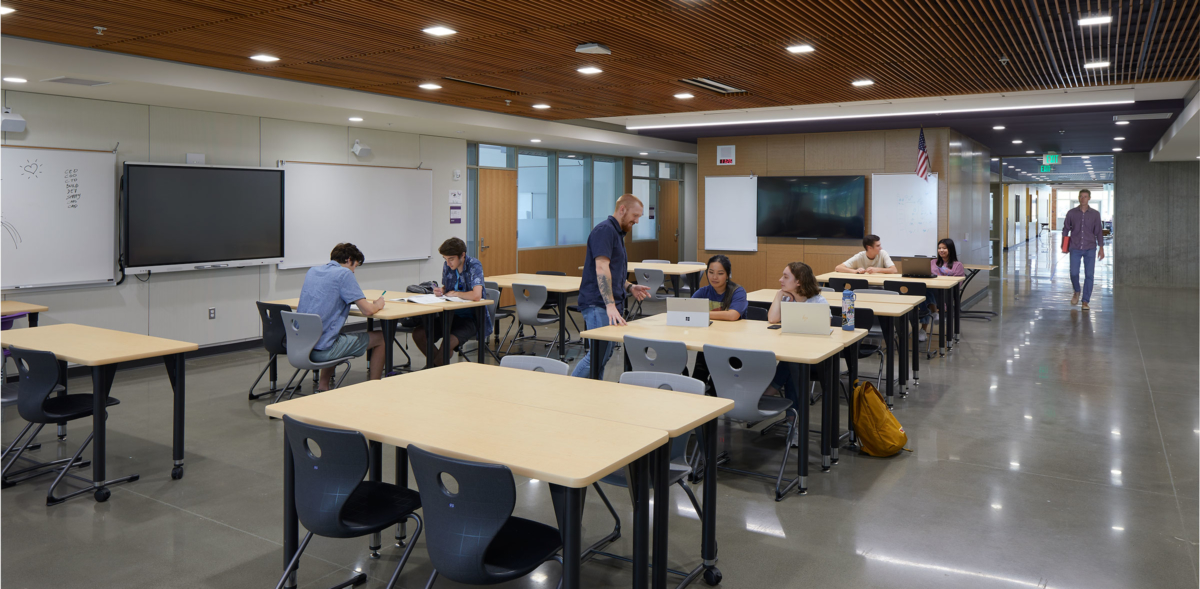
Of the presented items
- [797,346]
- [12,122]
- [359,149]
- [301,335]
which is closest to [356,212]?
[359,149]

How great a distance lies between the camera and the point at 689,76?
21.9 ft

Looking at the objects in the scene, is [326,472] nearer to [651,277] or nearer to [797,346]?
[797,346]

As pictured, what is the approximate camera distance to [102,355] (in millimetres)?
4242

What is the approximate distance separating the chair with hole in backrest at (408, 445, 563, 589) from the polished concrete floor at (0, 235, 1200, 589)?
33.8 inches

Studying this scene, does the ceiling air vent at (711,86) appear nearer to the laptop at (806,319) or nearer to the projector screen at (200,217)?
the laptop at (806,319)

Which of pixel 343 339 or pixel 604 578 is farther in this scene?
pixel 343 339

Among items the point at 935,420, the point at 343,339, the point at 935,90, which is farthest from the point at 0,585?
the point at 935,90

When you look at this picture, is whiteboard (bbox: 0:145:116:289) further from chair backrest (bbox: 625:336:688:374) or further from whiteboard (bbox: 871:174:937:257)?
whiteboard (bbox: 871:174:937:257)

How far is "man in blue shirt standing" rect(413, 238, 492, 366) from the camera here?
23.2 ft

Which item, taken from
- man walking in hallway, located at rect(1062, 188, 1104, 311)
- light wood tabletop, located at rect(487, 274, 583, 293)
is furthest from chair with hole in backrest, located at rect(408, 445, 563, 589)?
man walking in hallway, located at rect(1062, 188, 1104, 311)

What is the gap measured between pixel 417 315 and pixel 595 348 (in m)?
2.24

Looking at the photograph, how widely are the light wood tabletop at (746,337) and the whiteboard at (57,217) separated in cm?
509

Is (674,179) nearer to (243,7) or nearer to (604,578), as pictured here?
(243,7)

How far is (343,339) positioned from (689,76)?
352 centimetres
